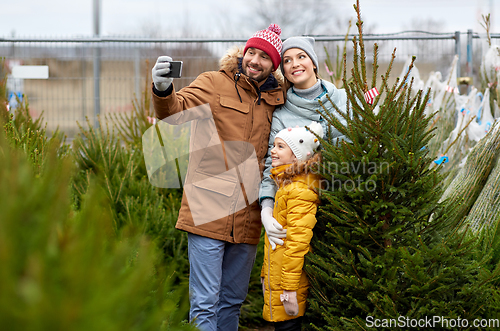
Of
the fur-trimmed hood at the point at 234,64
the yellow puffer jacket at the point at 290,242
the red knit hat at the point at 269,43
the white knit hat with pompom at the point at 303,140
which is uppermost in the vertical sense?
the red knit hat at the point at 269,43

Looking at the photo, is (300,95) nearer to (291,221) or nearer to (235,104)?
(235,104)

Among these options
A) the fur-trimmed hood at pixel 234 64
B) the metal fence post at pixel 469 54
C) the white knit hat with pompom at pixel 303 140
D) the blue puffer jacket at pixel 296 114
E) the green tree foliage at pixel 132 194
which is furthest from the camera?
the metal fence post at pixel 469 54

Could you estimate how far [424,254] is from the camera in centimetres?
204

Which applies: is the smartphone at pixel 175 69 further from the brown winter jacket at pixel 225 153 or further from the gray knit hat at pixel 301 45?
the gray knit hat at pixel 301 45

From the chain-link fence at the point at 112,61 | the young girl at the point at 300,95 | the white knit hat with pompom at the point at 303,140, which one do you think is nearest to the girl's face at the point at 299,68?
→ the young girl at the point at 300,95

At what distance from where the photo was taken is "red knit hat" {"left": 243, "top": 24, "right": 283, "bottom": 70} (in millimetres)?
2582

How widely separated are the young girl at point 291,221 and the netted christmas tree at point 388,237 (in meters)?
0.09

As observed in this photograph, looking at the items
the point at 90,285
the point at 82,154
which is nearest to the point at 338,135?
the point at 90,285

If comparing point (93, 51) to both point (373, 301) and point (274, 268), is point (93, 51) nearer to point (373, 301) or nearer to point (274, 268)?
point (274, 268)

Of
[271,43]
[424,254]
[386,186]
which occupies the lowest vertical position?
[424,254]

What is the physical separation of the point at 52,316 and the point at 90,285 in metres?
0.09

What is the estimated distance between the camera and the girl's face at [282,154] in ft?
8.00

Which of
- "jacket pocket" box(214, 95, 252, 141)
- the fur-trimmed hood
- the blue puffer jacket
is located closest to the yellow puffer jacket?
the blue puffer jacket

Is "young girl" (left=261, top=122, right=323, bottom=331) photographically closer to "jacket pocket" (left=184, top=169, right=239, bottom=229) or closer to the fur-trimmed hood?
"jacket pocket" (left=184, top=169, right=239, bottom=229)
